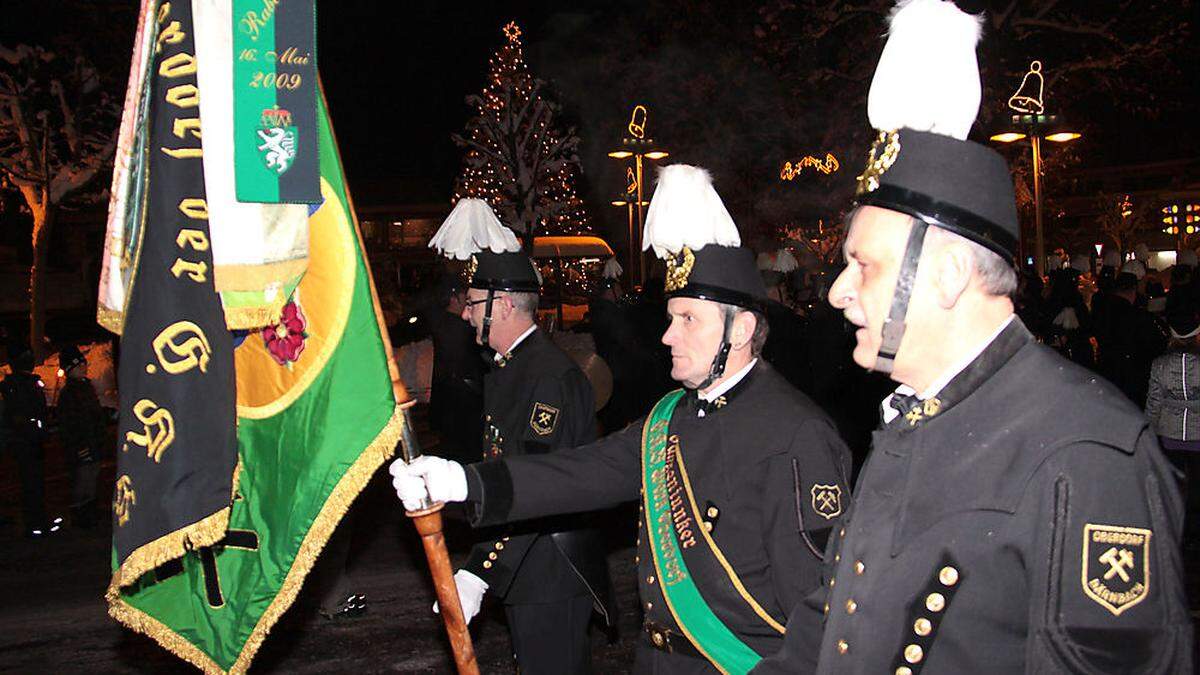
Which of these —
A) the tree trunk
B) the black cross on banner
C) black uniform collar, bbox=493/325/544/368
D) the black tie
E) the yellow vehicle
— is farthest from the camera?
the yellow vehicle

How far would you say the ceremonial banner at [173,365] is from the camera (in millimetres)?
2895

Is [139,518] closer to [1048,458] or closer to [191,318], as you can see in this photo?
[191,318]

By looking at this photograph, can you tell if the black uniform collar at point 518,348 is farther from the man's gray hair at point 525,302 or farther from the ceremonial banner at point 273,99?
the ceremonial banner at point 273,99

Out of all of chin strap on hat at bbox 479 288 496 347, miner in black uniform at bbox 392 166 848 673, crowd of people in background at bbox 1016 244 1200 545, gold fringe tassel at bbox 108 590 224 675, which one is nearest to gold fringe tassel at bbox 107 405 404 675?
gold fringe tassel at bbox 108 590 224 675

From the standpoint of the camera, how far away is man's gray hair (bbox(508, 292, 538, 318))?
5512 mm

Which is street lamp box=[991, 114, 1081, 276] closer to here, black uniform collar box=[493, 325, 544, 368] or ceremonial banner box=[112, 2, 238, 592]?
black uniform collar box=[493, 325, 544, 368]

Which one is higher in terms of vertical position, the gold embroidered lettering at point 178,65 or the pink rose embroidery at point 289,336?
the gold embroidered lettering at point 178,65

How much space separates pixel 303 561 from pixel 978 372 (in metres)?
1.98

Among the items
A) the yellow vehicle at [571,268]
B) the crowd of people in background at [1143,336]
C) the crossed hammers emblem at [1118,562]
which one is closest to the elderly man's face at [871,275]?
the crossed hammers emblem at [1118,562]

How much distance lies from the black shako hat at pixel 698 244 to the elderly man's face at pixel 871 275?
56.4 inches

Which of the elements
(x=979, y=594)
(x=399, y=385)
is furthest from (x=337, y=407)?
(x=979, y=594)

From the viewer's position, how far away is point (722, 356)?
150 inches

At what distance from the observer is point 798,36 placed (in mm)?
18891

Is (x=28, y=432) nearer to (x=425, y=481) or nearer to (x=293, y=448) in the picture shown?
(x=293, y=448)
